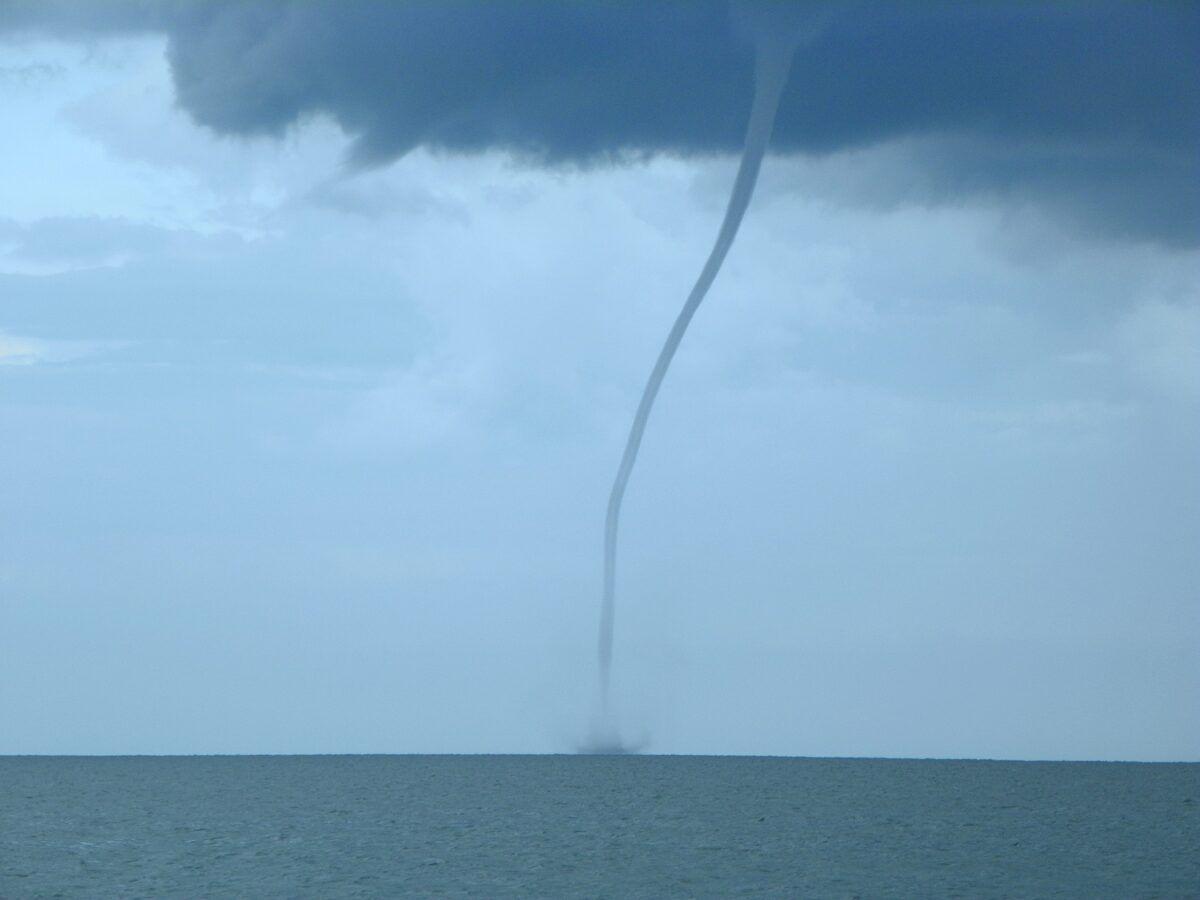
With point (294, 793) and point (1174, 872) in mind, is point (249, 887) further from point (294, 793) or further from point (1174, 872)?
point (294, 793)

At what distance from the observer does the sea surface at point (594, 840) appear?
128ft

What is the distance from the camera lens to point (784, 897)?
120 ft

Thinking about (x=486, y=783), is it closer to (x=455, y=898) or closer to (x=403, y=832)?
(x=403, y=832)

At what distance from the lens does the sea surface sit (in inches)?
1537

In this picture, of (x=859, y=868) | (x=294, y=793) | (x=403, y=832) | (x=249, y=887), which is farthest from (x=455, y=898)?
(x=294, y=793)

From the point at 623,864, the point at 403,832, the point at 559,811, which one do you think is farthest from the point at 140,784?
the point at 623,864

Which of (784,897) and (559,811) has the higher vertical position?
(559,811)

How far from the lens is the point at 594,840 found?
54781mm

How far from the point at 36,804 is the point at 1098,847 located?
172ft

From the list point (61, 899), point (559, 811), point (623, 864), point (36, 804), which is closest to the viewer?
point (61, 899)

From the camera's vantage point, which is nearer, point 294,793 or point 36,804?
point 36,804

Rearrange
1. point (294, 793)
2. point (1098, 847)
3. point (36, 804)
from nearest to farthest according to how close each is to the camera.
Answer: point (1098, 847)
point (36, 804)
point (294, 793)

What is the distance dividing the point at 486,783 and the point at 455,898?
246ft

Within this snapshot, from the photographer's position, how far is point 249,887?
38375mm
